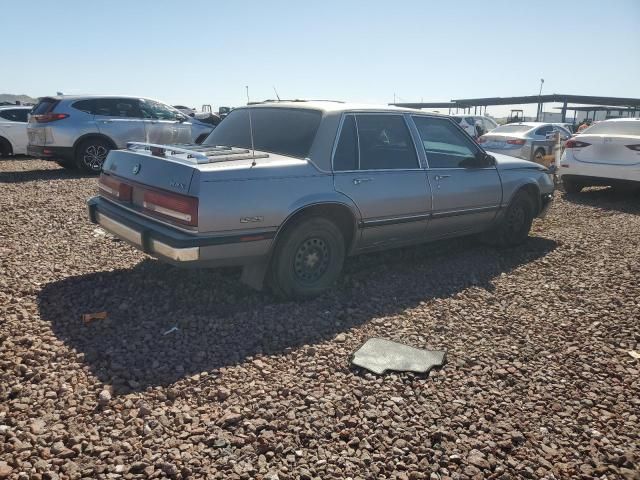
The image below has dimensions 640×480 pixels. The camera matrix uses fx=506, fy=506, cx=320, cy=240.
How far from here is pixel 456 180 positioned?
5.27 meters

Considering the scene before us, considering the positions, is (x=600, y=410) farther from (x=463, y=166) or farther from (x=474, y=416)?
(x=463, y=166)

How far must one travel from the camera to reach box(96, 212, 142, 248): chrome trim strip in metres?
3.94

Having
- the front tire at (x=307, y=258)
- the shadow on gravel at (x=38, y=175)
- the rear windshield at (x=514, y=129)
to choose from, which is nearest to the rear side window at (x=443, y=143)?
the front tire at (x=307, y=258)

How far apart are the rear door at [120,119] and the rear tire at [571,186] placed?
9.08m

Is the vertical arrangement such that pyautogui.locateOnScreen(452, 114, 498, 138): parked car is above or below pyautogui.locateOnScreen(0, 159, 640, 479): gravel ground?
above

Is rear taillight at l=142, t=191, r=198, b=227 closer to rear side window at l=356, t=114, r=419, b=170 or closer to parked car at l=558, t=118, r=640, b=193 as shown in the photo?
rear side window at l=356, t=114, r=419, b=170

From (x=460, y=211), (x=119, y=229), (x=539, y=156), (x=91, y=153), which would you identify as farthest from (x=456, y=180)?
(x=539, y=156)

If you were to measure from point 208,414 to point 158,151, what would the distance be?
2.30 meters

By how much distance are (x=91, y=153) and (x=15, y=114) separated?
14.7ft

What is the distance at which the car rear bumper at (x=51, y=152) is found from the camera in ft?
34.1

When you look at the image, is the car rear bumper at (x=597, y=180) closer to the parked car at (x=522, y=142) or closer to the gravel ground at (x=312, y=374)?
the parked car at (x=522, y=142)

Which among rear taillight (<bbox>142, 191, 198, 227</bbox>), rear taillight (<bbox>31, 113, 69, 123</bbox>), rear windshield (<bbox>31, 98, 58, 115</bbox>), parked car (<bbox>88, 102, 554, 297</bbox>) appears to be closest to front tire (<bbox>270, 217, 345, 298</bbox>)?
parked car (<bbox>88, 102, 554, 297</bbox>)

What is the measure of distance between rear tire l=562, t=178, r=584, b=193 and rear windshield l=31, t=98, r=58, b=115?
1066cm

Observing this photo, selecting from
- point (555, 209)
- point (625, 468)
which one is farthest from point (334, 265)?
point (555, 209)
